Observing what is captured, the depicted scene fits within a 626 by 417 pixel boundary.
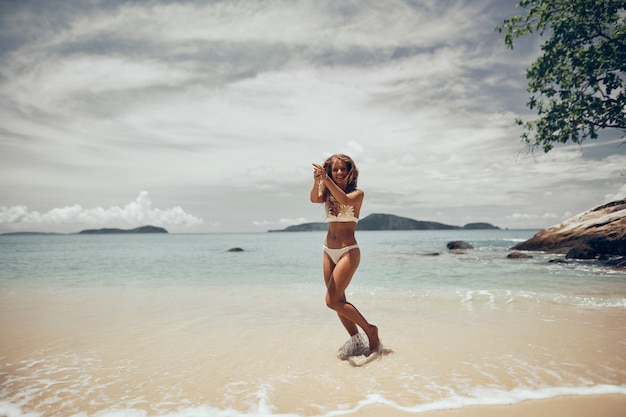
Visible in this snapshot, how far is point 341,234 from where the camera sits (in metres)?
5.09

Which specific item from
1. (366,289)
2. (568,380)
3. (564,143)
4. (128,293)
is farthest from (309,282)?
(564,143)

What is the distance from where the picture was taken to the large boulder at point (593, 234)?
20.5m

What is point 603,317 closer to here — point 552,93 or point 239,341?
point 239,341

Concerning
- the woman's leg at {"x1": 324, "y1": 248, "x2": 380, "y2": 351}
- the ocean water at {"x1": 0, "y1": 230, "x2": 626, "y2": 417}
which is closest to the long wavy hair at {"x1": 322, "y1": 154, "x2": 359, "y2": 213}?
the woman's leg at {"x1": 324, "y1": 248, "x2": 380, "y2": 351}

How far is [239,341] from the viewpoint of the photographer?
6.28 m

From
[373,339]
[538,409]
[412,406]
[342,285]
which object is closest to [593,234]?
[373,339]

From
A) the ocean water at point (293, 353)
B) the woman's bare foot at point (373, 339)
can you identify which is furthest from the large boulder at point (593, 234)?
the woman's bare foot at point (373, 339)

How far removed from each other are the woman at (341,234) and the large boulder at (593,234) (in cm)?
2225

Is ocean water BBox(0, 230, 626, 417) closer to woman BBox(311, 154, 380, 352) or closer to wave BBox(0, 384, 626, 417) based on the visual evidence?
wave BBox(0, 384, 626, 417)

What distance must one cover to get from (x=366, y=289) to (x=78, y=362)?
916 cm

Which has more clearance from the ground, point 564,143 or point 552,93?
point 552,93

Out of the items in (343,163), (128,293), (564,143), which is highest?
(564,143)

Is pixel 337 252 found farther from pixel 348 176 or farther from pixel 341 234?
pixel 348 176

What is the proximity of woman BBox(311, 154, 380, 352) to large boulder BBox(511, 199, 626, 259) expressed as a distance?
2225cm
